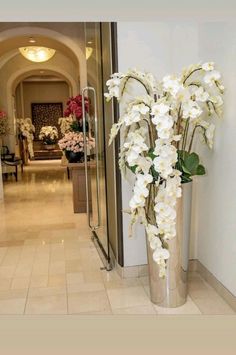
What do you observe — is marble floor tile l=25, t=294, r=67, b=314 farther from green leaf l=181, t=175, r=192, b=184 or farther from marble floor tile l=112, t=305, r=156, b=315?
green leaf l=181, t=175, r=192, b=184

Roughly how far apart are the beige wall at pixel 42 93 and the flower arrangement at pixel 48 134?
123 centimetres

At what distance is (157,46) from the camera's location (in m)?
2.88

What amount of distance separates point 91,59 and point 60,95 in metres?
13.4

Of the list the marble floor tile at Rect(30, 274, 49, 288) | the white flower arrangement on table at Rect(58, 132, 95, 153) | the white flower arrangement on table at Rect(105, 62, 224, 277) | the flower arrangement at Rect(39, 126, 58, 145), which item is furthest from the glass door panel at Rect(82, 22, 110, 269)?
the flower arrangement at Rect(39, 126, 58, 145)

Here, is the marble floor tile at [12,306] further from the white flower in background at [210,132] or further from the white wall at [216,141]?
the white flower in background at [210,132]

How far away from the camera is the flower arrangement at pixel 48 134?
16.2 m

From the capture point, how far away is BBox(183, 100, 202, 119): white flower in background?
6.93 ft

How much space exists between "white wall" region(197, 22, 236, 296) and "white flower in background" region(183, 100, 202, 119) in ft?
1.34

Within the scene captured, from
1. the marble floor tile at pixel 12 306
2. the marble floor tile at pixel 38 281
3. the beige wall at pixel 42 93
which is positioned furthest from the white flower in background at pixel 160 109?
the beige wall at pixel 42 93

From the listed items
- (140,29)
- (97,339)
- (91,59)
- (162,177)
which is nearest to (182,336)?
(97,339)

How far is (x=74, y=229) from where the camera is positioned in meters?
4.82

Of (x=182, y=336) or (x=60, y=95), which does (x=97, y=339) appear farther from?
(x=60, y=95)

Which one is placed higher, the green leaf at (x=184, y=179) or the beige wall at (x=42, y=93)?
the beige wall at (x=42, y=93)

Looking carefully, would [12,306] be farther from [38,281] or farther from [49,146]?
[49,146]
